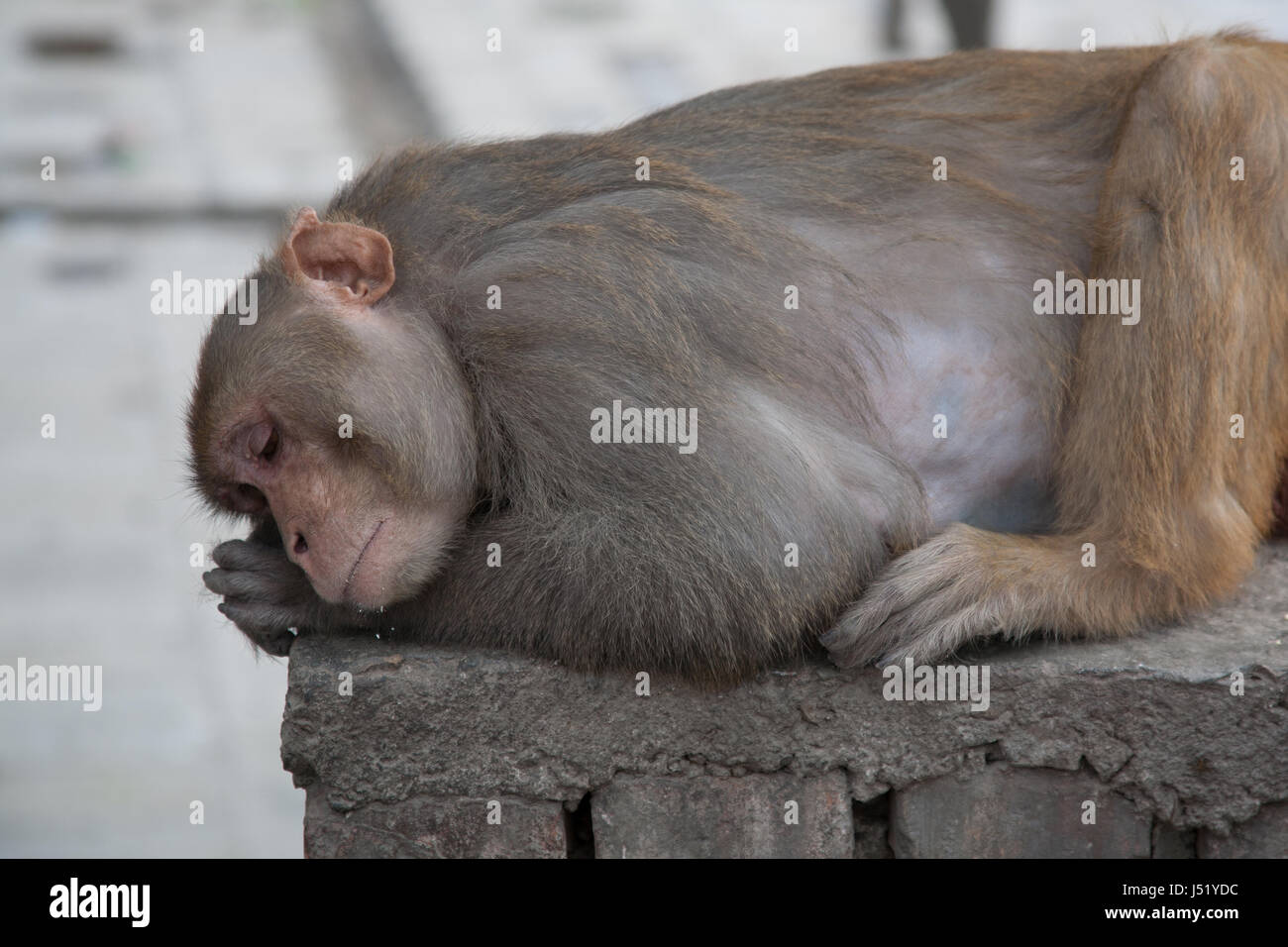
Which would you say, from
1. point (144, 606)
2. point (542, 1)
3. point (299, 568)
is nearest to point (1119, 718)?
point (299, 568)

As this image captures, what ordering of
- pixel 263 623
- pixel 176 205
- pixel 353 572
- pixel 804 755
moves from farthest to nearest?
pixel 176 205, pixel 263 623, pixel 804 755, pixel 353 572

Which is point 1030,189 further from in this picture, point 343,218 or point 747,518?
point 343,218

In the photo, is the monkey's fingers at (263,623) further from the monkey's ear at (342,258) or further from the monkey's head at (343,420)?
the monkey's ear at (342,258)

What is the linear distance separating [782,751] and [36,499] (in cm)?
665

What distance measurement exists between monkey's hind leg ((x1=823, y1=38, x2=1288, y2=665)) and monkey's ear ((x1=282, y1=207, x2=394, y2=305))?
1.44m

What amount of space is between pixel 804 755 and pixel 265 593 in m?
1.45

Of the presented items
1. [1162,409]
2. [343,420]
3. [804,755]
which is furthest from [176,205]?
[1162,409]

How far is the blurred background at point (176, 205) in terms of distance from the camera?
7680 mm

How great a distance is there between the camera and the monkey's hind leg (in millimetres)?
3936

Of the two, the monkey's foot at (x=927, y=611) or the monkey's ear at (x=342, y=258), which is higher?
the monkey's ear at (x=342, y=258)

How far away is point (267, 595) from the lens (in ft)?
13.8

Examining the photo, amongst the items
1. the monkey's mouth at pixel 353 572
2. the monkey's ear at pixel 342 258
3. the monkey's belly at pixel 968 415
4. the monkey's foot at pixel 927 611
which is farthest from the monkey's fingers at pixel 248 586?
the monkey's belly at pixel 968 415

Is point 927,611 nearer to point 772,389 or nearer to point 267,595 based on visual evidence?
point 772,389

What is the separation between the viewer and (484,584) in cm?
399
